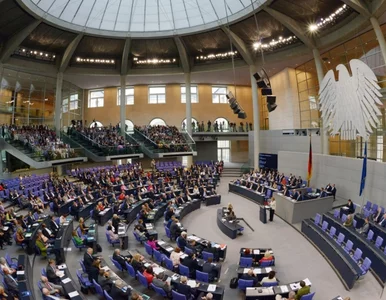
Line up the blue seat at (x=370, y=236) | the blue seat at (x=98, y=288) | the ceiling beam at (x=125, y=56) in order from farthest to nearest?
the ceiling beam at (x=125, y=56) < the blue seat at (x=370, y=236) < the blue seat at (x=98, y=288)

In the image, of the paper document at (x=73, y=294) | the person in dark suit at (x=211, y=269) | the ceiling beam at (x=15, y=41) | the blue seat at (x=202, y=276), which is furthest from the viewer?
the ceiling beam at (x=15, y=41)

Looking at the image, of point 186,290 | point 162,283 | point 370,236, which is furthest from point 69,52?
point 370,236

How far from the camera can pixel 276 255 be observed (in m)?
11.8

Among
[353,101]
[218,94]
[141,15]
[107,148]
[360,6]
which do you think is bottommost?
[107,148]

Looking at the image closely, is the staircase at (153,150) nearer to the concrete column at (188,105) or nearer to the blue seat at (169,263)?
the concrete column at (188,105)

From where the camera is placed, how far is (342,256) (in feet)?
32.9

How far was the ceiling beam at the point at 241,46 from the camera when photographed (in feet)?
88.8

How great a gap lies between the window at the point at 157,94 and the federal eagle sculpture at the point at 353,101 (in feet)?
81.1

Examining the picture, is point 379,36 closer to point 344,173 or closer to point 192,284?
point 344,173

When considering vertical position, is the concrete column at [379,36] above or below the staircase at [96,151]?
above

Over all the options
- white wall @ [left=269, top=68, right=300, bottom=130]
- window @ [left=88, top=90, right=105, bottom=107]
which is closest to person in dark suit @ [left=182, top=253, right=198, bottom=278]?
white wall @ [left=269, top=68, right=300, bottom=130]

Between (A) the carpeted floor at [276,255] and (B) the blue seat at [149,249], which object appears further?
(B) the blue seat at [149,249]

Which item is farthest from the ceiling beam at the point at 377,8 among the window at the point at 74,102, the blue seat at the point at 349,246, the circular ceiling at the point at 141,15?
the window at the point at 74,102

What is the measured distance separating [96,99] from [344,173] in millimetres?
32303
